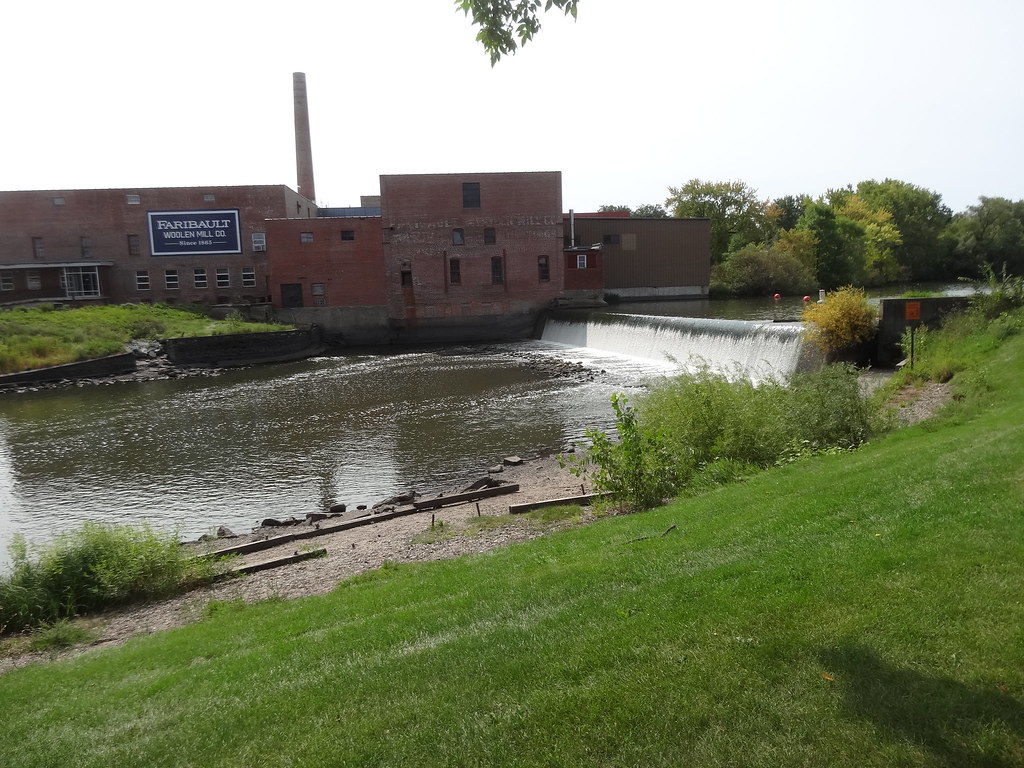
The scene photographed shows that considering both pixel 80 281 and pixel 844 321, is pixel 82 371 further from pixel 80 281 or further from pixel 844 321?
pixel 844 321

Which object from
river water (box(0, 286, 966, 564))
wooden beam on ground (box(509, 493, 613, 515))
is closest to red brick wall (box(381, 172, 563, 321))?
river water (box(0, 286, 966, 564))

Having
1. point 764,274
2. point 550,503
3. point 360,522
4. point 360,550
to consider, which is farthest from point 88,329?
point 764,274

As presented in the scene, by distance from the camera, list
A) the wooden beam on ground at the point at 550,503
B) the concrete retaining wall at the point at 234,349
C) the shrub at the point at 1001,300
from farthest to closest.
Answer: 1. the concrete retaining wall at the point at 234,349
2. the shrub at the point at 1001,300
3. the wooden beam on ground at the point at 550,503

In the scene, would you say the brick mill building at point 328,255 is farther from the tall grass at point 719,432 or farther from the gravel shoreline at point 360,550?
the tall grass at point 719,432

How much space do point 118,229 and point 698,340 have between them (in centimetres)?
3917

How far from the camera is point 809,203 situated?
6397 centimetres

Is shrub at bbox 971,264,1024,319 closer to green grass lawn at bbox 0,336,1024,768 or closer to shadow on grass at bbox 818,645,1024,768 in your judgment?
green grass lawn at bbox 0,336,1024,768

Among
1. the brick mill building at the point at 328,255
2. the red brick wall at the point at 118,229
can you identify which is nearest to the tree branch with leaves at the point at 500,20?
the brick mill building at the point at 328,255

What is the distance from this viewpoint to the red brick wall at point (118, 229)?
47688 mm

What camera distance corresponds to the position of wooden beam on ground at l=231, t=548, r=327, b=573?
950cm

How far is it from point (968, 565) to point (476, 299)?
42697 millimetres

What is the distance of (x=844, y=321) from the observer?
18.8 m

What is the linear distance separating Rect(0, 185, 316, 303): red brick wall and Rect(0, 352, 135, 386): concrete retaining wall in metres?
15.8

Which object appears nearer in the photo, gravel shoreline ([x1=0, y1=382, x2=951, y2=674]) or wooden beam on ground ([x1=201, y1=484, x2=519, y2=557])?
gravel shoreline ([x1=0, y1=382, x2=951, y2=674])
